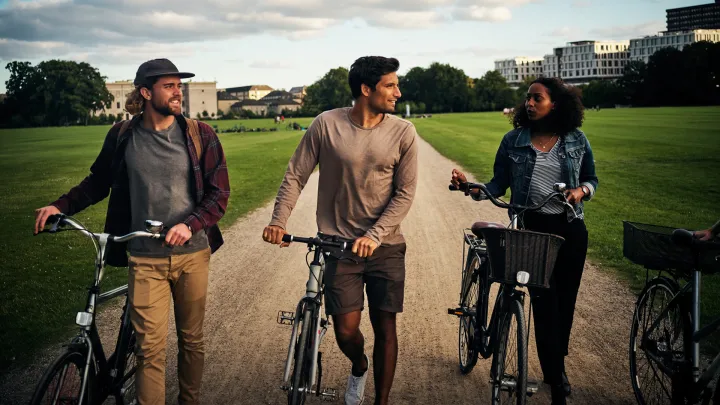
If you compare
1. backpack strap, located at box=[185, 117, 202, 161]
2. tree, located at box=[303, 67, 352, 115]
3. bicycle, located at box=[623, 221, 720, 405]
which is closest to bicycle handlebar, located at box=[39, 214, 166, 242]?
backpack strap, located at box=[185, 117, 202, 161]

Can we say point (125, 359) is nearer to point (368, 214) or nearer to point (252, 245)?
point (368, 214)

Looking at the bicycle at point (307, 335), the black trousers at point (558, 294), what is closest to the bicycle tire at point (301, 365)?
the bicycle at point (307, 335)

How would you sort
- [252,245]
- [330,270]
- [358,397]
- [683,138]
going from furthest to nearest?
1. [683,138]
2. [252,245]
3. [358,397]
4. [330,270]

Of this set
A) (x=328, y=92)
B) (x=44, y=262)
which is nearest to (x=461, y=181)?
(x=44, y=262)

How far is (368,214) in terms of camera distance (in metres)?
4.13

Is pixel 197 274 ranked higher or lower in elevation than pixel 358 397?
higher

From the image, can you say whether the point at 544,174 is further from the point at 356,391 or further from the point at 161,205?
the point at 161,205

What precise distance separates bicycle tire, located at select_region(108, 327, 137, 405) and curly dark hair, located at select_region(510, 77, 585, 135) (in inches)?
120

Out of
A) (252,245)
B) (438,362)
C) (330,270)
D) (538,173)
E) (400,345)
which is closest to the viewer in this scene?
(330,270)

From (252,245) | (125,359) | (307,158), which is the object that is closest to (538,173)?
(307,158)

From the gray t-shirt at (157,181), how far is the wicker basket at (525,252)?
177cm

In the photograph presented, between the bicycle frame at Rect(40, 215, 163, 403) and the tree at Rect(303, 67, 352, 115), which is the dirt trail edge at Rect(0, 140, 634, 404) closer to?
the bicycle frame at Rect(40, 215, 163, 403)

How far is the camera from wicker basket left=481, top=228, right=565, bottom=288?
3775mm

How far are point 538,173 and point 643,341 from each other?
1.31m
